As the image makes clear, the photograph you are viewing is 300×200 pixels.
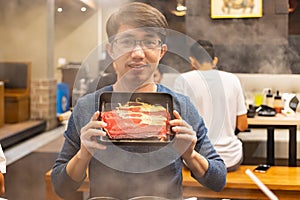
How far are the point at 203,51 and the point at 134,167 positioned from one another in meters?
0.45

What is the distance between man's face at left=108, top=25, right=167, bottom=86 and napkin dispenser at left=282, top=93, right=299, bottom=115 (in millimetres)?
716

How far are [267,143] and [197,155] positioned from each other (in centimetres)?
162

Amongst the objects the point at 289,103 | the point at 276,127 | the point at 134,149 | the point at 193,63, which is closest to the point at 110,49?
the point at 134,149

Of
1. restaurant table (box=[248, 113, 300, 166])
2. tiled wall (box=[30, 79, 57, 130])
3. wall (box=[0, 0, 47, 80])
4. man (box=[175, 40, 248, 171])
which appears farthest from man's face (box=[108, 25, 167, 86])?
tiled wall (box=[30, 79, 57, 130])

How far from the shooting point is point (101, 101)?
794 millimetres

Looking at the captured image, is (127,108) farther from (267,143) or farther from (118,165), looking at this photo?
(267,143)

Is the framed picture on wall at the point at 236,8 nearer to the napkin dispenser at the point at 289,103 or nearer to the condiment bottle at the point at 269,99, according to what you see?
the napkin dispenser at the point at 289,103

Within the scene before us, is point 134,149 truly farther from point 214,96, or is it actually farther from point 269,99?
point 269,99

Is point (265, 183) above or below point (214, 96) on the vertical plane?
below

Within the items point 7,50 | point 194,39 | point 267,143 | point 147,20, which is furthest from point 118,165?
point 7,50

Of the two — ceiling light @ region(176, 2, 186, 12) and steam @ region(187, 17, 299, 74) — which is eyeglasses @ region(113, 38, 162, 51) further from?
steam @ region(187, 17, 299, 74)

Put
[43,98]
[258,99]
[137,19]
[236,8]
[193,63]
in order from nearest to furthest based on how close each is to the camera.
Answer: [137,19]
[193,63]
[236,8]
[258,99]
[43,98]

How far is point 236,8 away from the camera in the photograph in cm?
134

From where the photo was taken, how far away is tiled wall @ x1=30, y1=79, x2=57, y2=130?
3.32 m
